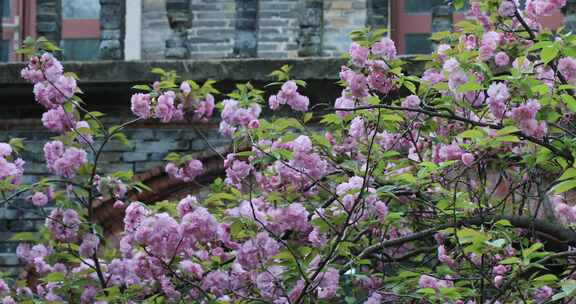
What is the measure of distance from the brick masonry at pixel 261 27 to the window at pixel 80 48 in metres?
1.29

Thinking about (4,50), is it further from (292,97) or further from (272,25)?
(292,97)

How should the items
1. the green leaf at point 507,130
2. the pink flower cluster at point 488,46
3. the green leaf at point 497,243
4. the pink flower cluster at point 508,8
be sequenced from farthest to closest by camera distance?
the pink flower cluster at point 488,46
the pink flower cluster at point 508,8
the green leaf at point 507,130
the green leaf at point 497,243

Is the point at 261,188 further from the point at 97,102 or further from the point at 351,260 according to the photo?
the point at 97,102

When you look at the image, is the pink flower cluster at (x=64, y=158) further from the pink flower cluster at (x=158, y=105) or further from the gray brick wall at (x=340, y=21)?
the gray brick wall at (x=340, y=21)

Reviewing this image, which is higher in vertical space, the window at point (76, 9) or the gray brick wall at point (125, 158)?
the window at point (76, 9)

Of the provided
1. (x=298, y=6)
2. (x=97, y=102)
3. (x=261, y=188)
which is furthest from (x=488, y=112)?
(x=298, y=6)

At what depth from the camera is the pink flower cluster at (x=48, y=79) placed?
1179cm

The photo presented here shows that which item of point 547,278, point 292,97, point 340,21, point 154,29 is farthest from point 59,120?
point 154,29

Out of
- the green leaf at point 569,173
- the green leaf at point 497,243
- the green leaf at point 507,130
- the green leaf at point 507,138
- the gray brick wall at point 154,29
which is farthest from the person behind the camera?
the gray brick wall at point 154,29

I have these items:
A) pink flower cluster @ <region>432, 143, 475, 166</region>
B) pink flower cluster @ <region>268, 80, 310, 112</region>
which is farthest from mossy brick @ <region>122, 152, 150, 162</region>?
pink flower cluster @ <region>432, 143, 475, 166</region>

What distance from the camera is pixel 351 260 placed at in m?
10.6

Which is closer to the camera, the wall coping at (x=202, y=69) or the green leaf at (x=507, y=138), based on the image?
the green leaf at (x=507, y=138)

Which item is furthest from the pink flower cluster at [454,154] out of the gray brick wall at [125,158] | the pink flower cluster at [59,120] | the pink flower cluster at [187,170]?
the gray brick wall at [125,158]

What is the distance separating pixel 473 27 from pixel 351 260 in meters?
1.89
